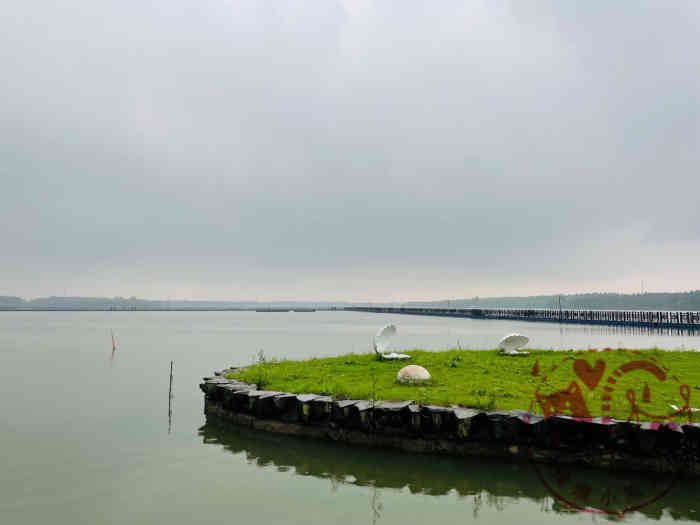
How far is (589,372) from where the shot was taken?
16.5m

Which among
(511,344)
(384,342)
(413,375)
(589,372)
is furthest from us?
(384,342)

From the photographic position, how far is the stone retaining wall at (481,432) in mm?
9336

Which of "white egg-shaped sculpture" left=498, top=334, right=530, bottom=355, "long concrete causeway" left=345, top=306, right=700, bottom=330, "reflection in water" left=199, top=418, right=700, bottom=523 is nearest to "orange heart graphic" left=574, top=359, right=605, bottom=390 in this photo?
"white egg-shaped sculpture" left=498, top=334, right=530, bottom=355

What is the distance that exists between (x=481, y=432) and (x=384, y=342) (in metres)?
11.3

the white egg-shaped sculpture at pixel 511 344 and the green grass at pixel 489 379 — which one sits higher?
the white egg-shaped sculpture at pixel 511 344

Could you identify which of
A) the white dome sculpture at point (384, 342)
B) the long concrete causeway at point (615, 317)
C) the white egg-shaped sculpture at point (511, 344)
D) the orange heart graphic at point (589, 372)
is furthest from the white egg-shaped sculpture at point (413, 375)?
the long concrete causeway at point (615, 317)

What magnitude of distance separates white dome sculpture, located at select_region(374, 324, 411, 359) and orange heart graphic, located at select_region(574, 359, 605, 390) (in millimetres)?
6592

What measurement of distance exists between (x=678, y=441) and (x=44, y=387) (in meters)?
24.4

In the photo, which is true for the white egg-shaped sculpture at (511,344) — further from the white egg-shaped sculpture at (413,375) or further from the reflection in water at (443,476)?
the reflection in water at (443,476)

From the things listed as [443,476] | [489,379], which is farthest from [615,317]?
[443,476]

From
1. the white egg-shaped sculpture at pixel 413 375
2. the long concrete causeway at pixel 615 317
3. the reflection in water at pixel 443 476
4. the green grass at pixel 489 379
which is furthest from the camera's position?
the long concrete causeway at pixel 615 317

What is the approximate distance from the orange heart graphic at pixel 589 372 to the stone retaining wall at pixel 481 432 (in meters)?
4.78

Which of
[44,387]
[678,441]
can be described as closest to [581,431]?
[678,441]

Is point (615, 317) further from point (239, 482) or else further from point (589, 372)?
point (239, 482)
